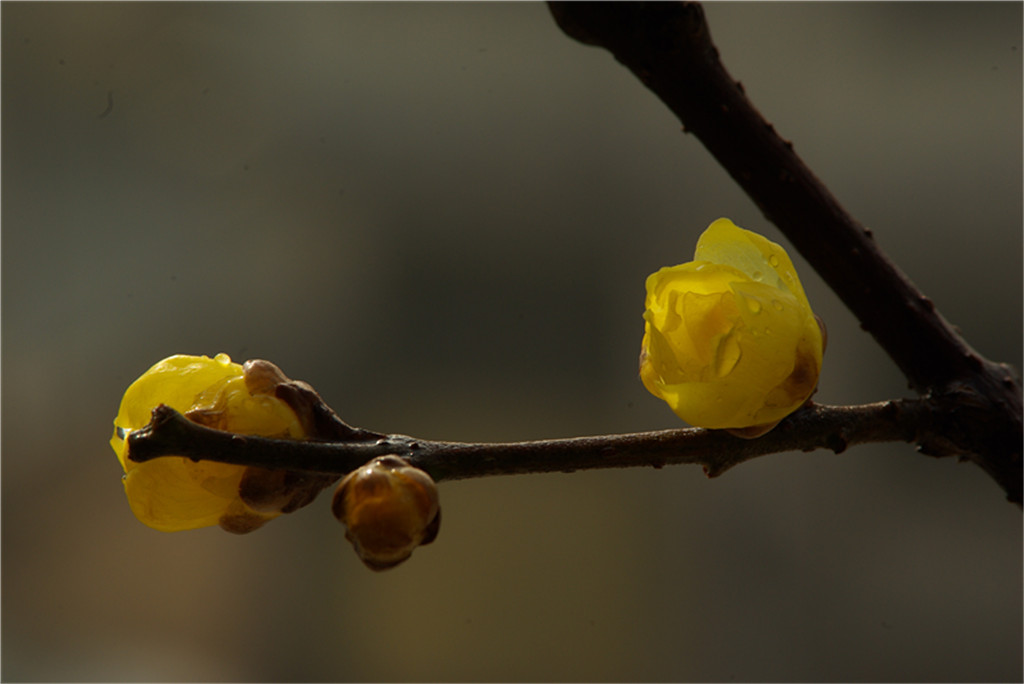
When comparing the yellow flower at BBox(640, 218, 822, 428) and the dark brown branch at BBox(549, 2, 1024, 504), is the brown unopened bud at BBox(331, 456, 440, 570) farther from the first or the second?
the dark brown branch at BBox(549, 2, 1024, 504)

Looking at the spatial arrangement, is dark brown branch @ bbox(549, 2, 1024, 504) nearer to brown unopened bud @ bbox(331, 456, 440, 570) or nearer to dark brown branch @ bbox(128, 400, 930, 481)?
dark brown branch @ bbox(128, 400, 930, 481)

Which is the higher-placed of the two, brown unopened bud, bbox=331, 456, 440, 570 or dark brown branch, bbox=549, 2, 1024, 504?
dark brown branch, bbox=549, 2, 1024, 504

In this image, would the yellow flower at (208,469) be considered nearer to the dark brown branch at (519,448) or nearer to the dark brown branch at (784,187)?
the dark brown branch at (519,448)

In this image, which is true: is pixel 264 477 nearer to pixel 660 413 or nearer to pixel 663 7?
pixel 663 7

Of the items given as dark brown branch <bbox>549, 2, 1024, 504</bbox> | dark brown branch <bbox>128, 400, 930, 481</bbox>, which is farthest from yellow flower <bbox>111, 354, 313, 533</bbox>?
dark brown branch <bbox>549, 2, 1024, 504</bbox>

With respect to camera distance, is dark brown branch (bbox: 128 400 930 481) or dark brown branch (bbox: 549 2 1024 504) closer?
dark brown branch (bbox: 128 400 930 481)

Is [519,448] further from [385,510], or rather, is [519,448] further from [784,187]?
[784,187]
